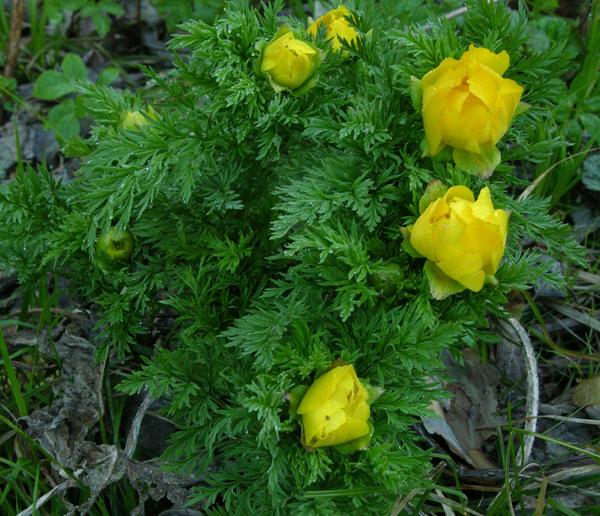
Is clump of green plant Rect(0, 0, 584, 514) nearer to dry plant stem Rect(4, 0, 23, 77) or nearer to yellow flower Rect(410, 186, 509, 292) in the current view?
yellow flower Rect(410, 186, 509, 292)

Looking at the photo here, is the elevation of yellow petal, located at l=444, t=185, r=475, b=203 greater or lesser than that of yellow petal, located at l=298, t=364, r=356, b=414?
greater

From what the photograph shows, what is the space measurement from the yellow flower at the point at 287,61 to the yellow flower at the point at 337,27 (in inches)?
6.2

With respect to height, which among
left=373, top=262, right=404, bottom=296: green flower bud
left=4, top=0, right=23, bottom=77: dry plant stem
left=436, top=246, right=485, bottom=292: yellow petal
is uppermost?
left=436, top=246, right=485, bottom=292: yellow petal

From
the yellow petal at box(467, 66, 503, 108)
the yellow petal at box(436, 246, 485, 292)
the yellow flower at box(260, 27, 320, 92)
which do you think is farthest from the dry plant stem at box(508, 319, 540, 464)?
the yellow flower at box(260, 27, 320, 92)

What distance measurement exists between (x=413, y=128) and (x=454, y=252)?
0.34 metres

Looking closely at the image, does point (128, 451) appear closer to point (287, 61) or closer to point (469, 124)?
point (287, 61)

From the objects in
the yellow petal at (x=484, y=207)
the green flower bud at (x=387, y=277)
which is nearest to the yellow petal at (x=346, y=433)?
the green flower bud at (x=387, y=277)

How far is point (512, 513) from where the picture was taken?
180cm

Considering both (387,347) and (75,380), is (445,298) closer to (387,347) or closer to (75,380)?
(387,347)

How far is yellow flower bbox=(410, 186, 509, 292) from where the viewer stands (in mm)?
1430

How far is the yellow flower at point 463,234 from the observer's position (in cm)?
143

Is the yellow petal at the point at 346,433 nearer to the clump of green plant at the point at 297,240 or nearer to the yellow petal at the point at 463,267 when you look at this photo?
the clump of green plant at the point at 297,240

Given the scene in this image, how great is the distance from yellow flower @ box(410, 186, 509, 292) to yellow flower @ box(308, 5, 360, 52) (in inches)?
21.0

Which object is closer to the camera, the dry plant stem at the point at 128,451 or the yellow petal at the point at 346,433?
the yellow petal at the point at 346,433
